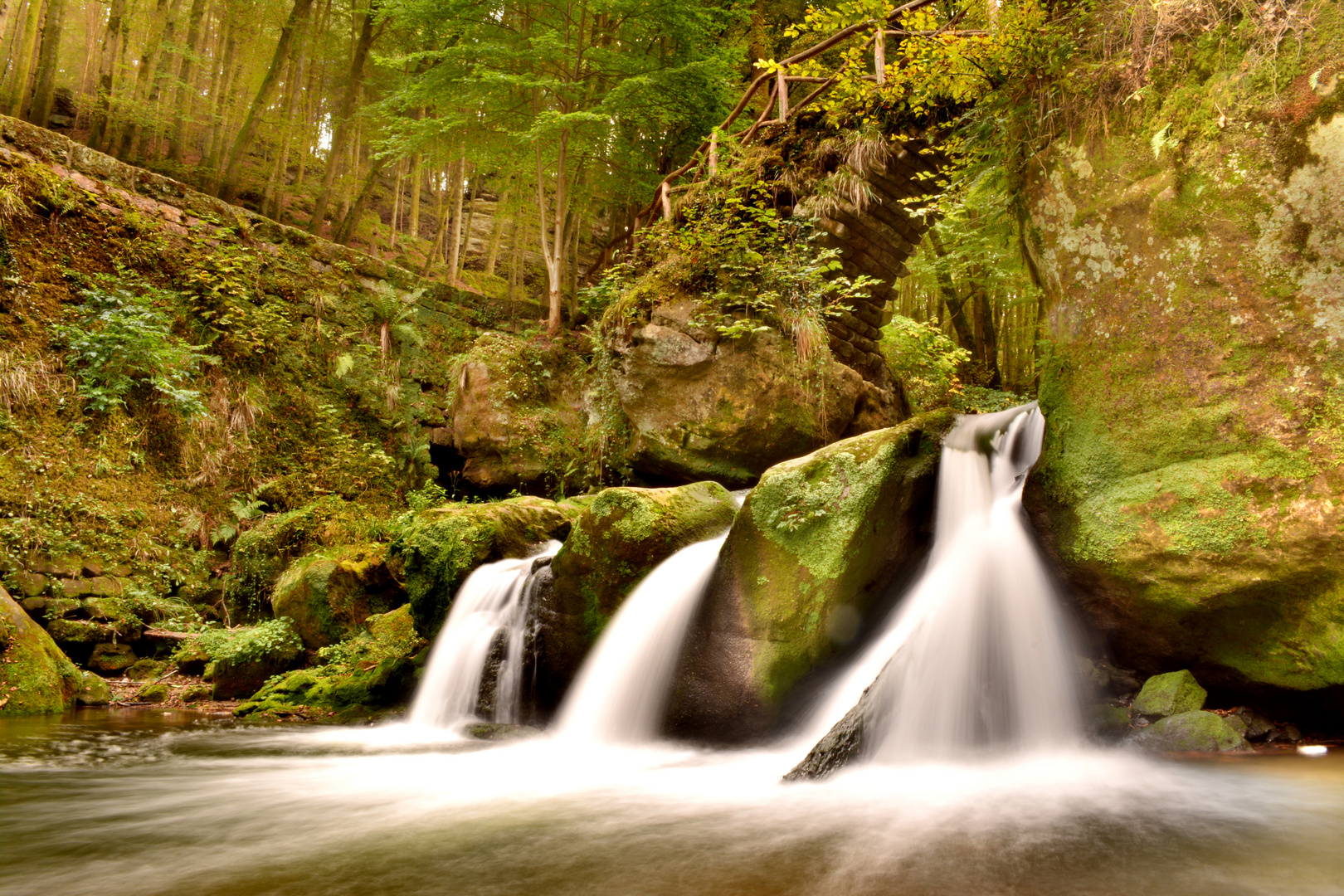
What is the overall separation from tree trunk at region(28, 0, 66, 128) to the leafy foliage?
23.1 ft

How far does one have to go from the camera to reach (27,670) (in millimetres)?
5766

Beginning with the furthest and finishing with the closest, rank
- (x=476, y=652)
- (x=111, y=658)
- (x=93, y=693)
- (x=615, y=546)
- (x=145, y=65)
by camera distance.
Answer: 1. (x=145, y=65)
2. (x=111, y=658)
3. (x=476, y=652)
4. (x=93, y=693)
5. (x=615, y=546)

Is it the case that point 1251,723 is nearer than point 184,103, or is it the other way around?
point 1251,723

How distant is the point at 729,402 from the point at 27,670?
22.7 feet

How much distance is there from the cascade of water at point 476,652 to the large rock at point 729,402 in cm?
268


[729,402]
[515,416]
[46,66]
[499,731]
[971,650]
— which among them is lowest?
[499,731]

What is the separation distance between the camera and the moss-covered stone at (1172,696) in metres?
4.23

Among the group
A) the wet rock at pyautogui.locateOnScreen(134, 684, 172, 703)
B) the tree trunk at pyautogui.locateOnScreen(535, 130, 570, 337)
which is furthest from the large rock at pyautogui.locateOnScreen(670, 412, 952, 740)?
the tree trunk at pyautogui.locateOnScreen(535, 130, 570, 337)

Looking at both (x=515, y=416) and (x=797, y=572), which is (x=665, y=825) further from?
(x=515, y=416)

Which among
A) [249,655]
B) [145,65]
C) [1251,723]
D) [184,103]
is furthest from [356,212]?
[1251,723]

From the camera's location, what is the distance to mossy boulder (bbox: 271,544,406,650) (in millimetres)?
7602

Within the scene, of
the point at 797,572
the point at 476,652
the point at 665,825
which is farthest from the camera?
the point at 476,652

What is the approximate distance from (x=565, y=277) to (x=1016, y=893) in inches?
685

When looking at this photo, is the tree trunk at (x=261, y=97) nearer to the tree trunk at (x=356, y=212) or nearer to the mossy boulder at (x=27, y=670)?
the tree trunk at (x=356, y=212)
